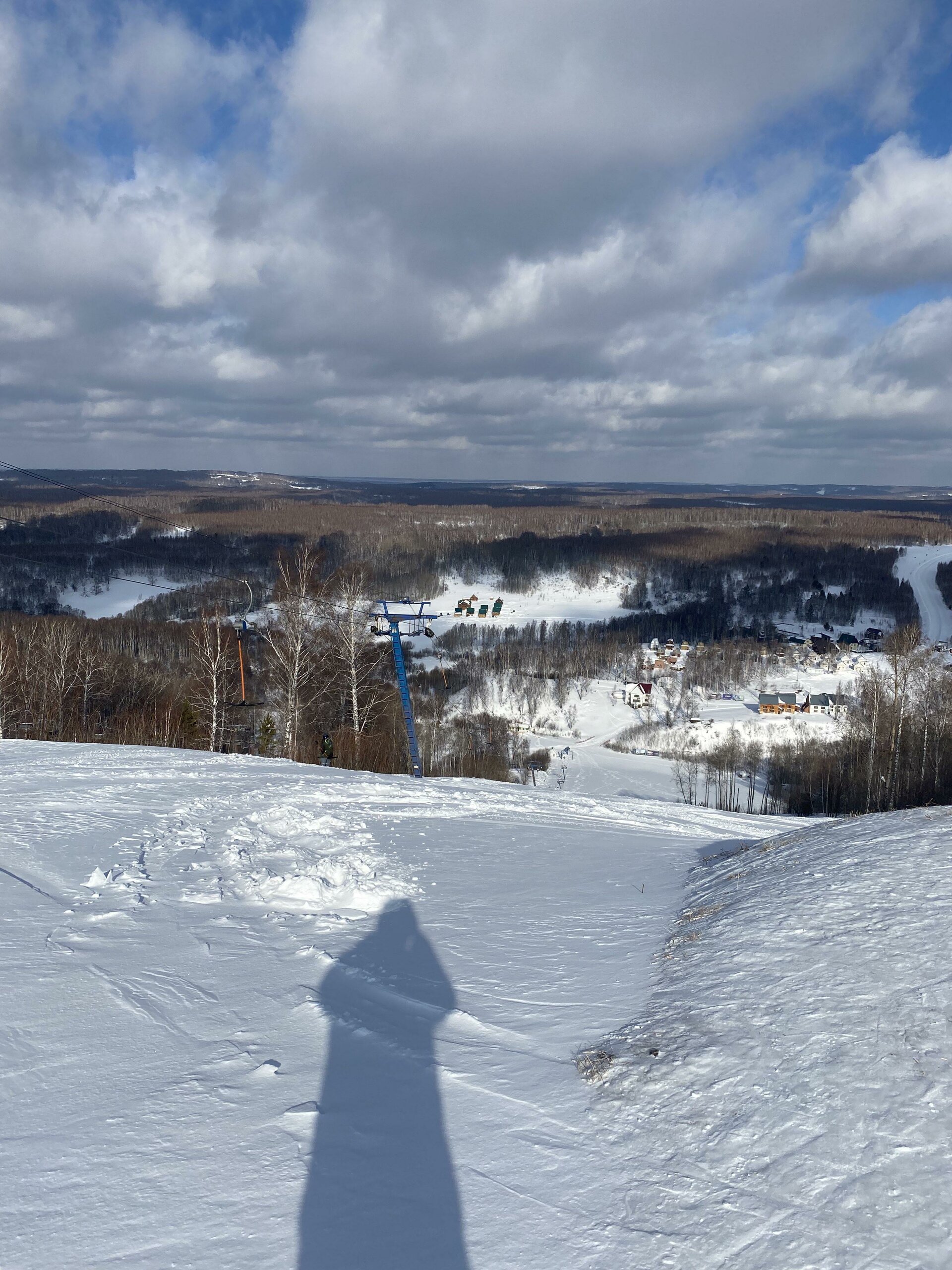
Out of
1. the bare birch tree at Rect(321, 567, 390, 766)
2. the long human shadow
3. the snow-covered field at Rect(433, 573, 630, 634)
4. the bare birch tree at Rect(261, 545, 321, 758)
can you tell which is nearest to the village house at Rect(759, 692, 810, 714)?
the snow-covered field at Rect(433, 573, 630, 634)

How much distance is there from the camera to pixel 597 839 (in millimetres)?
8789

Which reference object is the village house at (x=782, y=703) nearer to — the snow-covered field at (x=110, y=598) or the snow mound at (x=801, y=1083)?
the snow mound at (x=801, y=1083)

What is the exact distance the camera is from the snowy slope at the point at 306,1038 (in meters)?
2.79

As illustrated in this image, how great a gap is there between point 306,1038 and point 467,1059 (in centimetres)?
91

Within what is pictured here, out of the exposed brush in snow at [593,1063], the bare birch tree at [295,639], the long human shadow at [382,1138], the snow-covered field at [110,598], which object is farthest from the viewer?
the snow-covered field at [110,598]

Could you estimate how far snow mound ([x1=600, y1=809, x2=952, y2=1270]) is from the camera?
2.75m

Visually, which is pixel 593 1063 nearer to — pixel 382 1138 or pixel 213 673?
pixel 382 1138

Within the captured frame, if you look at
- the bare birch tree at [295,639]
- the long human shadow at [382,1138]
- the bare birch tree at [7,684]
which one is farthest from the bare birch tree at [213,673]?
Result: the long human shadow at [382,1138]

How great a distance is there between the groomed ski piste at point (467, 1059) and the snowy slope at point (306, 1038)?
2cm

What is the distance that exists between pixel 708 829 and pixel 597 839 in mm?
2498

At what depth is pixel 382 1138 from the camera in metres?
3.29

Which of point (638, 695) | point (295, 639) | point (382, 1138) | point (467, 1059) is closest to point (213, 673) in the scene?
point (295, 639)

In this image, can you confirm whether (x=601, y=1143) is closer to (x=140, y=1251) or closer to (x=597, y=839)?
(x=140, y=1251)

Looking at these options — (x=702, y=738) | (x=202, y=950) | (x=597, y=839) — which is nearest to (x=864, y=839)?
(x=597, y=839)
